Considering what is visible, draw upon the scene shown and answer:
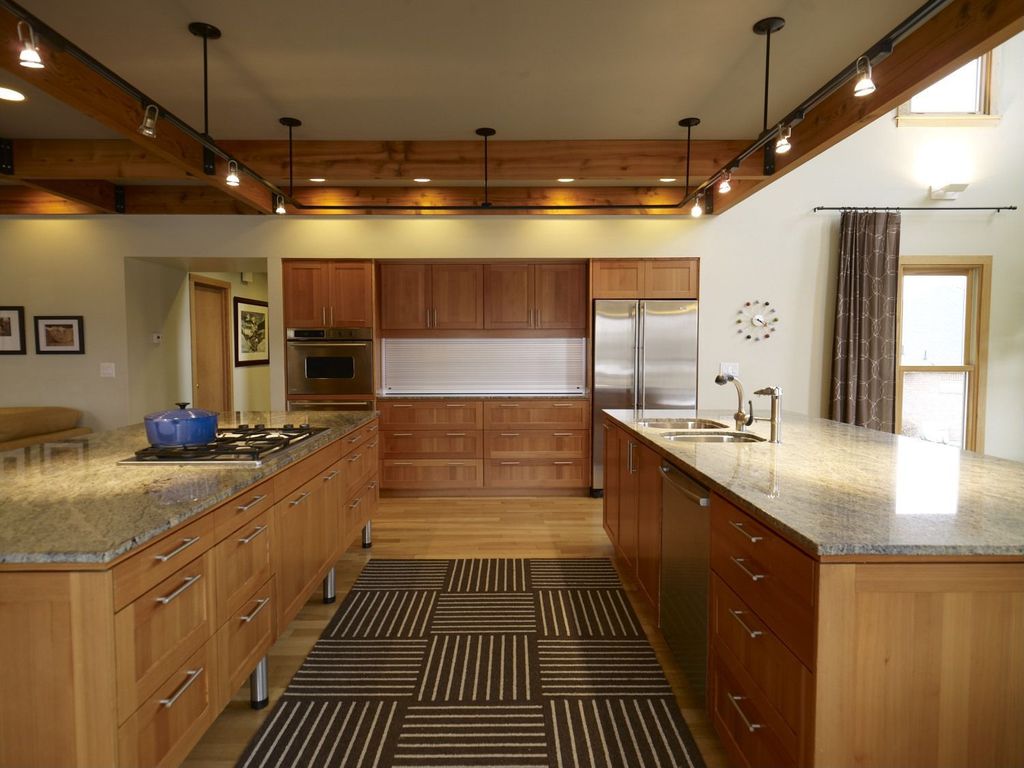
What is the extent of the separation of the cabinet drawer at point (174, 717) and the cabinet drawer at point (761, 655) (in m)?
1.50

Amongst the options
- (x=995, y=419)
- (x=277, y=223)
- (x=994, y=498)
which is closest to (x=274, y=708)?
(x=994, y=498)

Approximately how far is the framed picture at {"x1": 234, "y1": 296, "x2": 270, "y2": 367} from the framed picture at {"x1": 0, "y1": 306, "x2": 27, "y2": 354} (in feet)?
7.13

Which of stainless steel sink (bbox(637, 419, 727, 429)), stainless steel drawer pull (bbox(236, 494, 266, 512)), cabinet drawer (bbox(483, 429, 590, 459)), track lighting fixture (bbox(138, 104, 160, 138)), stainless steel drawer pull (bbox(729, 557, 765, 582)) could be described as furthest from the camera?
cabinet drawer (bbox(483, 429, 590, 459))

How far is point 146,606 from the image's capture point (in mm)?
1389

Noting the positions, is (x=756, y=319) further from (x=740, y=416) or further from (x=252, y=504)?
(x=252, y=504)

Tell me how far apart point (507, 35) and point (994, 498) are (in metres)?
2.58

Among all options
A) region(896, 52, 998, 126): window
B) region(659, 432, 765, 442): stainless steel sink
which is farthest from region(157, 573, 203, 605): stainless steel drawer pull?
region(896, 52, 998, 126): window

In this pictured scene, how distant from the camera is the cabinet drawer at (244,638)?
1.81 metres

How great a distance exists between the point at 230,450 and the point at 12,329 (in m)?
4.45

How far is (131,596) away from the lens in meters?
1.33

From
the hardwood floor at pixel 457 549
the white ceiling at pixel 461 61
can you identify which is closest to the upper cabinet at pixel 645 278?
the white ceiling at pixel 461 61

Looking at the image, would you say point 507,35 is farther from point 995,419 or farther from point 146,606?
point 995,419

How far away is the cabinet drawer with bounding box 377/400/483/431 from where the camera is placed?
536 cm

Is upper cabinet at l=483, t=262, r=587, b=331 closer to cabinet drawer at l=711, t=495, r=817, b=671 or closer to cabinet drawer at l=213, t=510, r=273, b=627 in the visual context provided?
cabinet drawer at l=213, t=510, r=273, b=627
